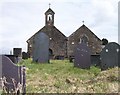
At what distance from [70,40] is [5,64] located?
39773 millimetres

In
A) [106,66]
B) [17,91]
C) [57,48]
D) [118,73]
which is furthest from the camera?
[57,48]

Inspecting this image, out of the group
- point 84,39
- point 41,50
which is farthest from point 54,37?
point 41,50

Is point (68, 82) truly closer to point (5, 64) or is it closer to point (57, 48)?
point (5, 64)

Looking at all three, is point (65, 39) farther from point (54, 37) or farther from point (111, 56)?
point (111, 56)

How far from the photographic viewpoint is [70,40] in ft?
158

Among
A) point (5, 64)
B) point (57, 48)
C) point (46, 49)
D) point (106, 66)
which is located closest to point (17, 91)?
point (5, 64)

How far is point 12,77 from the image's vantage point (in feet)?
27.4


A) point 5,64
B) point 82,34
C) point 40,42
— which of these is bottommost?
point 5,64

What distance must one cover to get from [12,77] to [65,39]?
1582 inches

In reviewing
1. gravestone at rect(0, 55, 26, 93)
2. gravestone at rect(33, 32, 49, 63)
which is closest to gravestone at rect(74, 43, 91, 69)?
gravestone at rect(33, 32, 49, 63)

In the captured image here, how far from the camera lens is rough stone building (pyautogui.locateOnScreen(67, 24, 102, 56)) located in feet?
158

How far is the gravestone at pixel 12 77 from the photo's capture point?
7.70m

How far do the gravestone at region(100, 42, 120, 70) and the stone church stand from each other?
29392mm

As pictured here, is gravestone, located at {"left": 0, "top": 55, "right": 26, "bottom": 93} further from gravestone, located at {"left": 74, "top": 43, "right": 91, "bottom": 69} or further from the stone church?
the stone church
